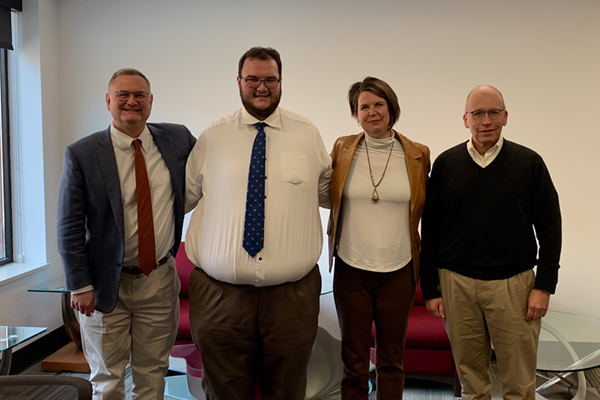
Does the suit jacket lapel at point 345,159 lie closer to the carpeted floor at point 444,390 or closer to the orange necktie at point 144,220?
the orange necktie at point 144,220

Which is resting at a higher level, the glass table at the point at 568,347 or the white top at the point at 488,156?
the white top at the point at 488,156

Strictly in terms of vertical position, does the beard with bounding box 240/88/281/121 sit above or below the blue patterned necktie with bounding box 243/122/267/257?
above

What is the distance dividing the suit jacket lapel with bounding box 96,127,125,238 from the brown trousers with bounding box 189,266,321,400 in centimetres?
38

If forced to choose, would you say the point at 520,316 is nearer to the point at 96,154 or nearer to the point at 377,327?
the point at 377,327

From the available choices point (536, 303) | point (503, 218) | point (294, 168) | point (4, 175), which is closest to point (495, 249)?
point (503, 218)

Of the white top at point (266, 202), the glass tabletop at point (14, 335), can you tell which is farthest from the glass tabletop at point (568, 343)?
the glass tabletop at point (14, 335)

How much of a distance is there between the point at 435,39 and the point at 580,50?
99cm

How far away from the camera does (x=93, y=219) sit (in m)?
1.98

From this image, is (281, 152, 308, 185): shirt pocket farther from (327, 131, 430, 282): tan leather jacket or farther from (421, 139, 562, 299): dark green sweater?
(421, 139, 562, 299): dark green sweater

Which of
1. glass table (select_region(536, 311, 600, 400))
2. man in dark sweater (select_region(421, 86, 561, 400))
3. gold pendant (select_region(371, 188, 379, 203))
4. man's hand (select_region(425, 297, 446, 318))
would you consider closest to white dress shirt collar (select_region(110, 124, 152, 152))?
gold pendant (select_region(371, 188, 379, 203))

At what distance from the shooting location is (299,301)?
75.2 inches

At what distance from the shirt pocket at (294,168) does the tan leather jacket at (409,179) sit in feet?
0.66

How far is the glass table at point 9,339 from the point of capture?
2.33 m

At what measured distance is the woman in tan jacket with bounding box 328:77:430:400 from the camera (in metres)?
2.00
